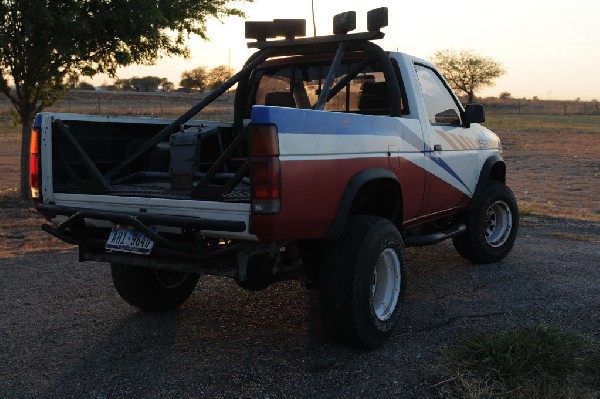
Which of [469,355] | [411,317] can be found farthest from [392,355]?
[411,317]

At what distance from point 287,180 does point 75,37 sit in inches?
365

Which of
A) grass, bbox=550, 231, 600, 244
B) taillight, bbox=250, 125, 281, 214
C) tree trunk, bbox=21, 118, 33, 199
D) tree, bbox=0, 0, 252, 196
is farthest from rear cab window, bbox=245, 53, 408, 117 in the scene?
tree trunk, bbox=21, 118, 33, 199

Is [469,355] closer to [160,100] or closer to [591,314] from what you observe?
[591,314]

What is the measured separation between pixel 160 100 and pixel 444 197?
5907 cm

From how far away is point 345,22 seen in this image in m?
5.13

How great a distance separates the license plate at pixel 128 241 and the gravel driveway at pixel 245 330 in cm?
75

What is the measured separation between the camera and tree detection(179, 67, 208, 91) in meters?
83.6

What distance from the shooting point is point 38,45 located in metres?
11.5

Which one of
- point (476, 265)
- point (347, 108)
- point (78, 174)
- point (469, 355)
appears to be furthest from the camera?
point (476, 265)

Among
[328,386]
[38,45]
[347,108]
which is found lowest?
[328,386]

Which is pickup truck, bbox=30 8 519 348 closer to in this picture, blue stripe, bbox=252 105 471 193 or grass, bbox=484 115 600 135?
blue stripe, bbox=252 105 471 193

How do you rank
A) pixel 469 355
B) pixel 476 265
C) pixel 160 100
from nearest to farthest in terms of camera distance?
pixel 469 355
pixel 476 265
pixel 160 100

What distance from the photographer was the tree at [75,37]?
36.5 ft

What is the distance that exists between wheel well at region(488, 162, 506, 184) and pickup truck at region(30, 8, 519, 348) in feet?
2.61
